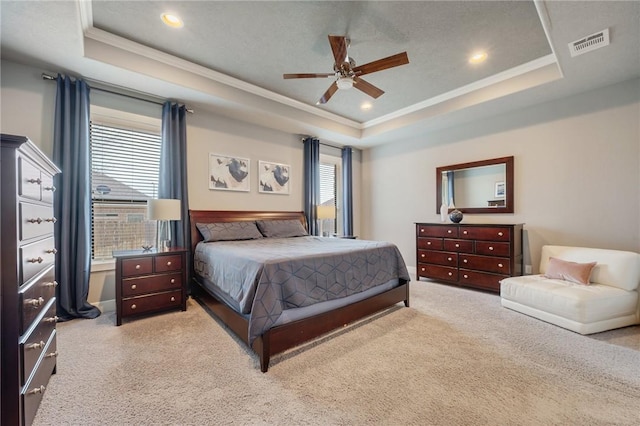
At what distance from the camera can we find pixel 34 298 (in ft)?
4.63

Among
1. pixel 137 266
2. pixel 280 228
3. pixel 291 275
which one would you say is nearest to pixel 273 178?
pixel 280 228

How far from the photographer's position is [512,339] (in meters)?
2.40

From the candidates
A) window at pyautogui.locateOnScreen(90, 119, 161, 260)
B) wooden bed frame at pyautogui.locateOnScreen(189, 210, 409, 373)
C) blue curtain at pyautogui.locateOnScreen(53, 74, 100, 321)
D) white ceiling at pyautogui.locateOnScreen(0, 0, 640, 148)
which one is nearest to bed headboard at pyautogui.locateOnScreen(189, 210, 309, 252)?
wooden bed frame at pyautogui.locateOnScreen(189, 210, 409, 373)

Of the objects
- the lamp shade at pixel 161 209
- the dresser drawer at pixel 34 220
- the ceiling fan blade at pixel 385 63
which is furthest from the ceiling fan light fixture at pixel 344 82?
the dresser drawer at pixel 34 220

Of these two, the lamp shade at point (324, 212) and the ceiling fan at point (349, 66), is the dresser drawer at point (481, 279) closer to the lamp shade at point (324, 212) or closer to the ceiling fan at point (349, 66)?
the lamp shade at point (324, 212)

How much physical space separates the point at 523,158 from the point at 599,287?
2.03 meters

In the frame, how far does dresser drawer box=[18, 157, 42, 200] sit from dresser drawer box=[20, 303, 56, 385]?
72 centimetres

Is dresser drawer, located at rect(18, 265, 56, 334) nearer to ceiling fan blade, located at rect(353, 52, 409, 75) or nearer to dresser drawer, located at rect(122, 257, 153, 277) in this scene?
dresser drawer, located at rect(122, 257, 153, 277)

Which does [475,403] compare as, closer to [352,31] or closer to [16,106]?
[352,31]

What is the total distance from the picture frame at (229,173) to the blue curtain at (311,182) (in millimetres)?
1164

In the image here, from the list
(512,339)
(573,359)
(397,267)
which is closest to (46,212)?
(397,267)

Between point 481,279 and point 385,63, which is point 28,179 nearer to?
point 385,63

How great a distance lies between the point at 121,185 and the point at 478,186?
5365 mm

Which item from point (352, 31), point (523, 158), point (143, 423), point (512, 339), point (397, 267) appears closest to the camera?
point (143, 423)
